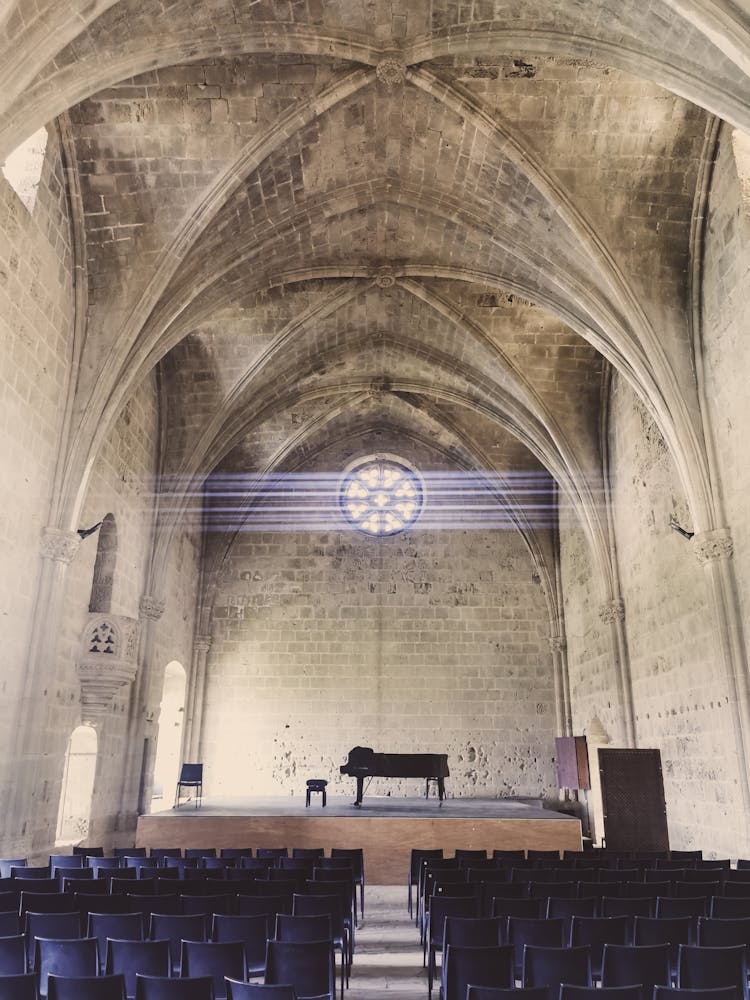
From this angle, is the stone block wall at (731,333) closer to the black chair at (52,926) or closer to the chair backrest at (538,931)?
the chair backrest at (538,931)

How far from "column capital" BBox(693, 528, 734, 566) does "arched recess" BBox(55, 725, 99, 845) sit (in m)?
10.3

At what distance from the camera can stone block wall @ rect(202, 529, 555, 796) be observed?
61.4 ft

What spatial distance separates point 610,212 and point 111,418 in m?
8.58

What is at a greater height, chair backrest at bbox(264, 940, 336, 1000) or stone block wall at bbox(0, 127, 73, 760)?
stone block wall at bbox(0, 127, 73, 760)

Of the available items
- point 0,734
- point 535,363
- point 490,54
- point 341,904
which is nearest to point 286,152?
point 490,54

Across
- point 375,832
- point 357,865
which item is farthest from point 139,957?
point 375,832

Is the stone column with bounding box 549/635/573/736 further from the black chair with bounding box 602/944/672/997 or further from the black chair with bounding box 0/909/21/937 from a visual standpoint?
the black chair with bounding box 0/909/21/937

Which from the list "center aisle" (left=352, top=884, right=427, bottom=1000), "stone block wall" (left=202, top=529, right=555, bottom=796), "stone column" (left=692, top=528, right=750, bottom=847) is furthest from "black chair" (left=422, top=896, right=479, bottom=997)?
"stone block wall" (left=202, top=529, right=555, bottom=796)

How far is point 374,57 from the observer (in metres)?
10.5

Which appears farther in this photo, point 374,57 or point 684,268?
point 684,268

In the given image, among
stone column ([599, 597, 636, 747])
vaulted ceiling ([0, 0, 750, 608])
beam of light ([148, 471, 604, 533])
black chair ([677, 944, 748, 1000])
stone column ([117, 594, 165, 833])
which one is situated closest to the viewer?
black chair ([677, 944, 748, 1000])

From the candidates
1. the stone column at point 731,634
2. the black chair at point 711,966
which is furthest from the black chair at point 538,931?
the stone column at point 731,634

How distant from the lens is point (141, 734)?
47.6ft

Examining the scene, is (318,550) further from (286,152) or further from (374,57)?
(374,57)
